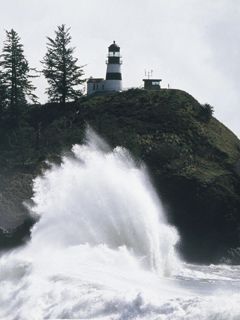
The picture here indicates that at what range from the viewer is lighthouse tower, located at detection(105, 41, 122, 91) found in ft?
425

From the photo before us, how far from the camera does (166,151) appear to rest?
103938 millimetres

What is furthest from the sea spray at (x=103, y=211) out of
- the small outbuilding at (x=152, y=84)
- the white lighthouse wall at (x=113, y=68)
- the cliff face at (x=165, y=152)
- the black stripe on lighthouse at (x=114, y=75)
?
the small outbuilding at (x=152, y=84)

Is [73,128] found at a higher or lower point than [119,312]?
higher

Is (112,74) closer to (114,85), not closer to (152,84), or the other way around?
(114,85)

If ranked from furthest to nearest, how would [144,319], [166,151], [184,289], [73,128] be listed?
[73,128] → [166,151] → [184,289] → [144,319]

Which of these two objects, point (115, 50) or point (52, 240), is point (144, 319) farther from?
point (115, 50)

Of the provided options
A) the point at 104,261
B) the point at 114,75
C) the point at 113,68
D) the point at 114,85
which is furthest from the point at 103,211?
the point at 113,68

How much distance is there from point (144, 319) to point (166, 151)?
5323cm

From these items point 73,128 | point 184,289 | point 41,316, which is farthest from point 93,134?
point 41,316

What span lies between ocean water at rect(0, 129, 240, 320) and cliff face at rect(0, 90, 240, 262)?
4158 millimetres

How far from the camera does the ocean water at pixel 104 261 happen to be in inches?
2101

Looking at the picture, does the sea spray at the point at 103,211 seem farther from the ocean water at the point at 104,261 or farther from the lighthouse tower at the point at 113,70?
the lighthouse tower at the point at 113,70

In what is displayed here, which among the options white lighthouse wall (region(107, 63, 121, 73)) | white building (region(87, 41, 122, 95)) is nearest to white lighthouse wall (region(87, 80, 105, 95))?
white building (region(87, 41, 122, 95))

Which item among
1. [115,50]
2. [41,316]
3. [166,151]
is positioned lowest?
[41,316]
